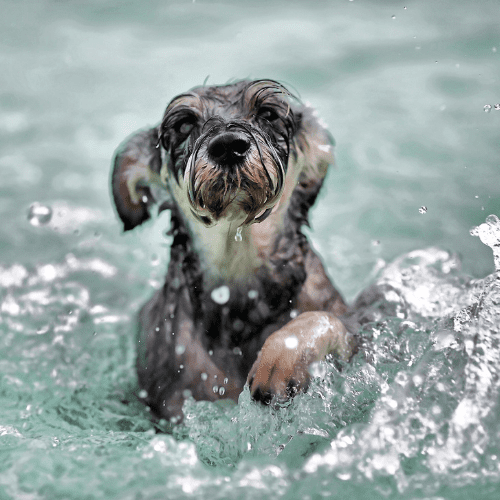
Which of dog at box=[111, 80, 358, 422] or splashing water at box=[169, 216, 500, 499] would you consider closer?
splashing water at box=[169, 216, 500, 499]

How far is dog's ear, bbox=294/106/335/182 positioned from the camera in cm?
360

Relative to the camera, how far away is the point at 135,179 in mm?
3496

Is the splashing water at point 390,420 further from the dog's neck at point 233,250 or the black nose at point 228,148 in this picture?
the black nose at point 228,148

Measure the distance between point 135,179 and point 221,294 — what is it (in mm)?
931

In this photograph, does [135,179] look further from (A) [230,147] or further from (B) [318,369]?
(B) [318,369]

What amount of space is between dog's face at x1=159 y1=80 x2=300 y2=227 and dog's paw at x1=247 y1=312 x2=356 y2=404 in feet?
2.35

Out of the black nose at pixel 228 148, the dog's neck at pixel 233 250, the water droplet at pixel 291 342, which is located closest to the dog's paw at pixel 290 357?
the water droplet at pixel 291 342

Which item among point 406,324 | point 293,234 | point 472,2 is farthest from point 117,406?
point 472,2

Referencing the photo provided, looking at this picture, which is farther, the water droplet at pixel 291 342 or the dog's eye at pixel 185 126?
the dog's eye at pixel 185 126

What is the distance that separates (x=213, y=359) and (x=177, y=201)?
104 cm

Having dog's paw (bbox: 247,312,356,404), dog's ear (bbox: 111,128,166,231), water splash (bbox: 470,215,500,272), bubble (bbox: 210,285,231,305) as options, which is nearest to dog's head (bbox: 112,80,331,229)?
dog's ear (bbox: 111,128,166,231)

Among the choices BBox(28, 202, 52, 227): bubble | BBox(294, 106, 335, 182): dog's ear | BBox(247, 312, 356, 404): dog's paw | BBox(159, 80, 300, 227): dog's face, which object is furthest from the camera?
BBox(28, 202, 52, 227): bubble

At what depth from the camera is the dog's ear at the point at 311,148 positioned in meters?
3.60

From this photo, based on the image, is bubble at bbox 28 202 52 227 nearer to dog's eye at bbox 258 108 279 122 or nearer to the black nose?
dog's eye at bbox 258 108 279 122
